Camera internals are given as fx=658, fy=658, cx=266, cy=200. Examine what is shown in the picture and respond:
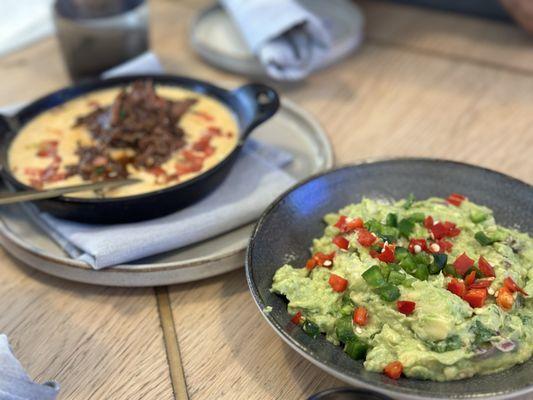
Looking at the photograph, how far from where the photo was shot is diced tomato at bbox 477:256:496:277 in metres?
1.37

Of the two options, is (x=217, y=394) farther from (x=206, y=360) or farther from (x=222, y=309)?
(x=222, y=309)

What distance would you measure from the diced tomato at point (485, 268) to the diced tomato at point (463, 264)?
2 cm

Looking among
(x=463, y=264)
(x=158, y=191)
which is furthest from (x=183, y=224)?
(x=463, y=264)

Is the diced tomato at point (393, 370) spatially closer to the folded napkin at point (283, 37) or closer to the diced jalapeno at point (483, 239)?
the diced jalapeno at point (483, 239)

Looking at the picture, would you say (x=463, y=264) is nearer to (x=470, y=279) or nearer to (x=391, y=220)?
(x=470, y=279)

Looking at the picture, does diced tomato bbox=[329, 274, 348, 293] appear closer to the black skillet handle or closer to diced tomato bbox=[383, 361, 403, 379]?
diced tomato bbox=[383, 361, 403, 379]

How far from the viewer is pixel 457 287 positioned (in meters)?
1.33

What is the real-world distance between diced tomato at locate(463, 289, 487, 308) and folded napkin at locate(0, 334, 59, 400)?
828mm

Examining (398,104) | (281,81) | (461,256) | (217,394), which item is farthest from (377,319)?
(281,81)

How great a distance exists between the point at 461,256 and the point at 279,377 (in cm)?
47

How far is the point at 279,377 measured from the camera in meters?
1.43

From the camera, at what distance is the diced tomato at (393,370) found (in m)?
1.23

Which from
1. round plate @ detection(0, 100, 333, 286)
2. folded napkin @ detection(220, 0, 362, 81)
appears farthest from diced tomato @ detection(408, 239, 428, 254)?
folded napkin @ detection(220, 0, 362, 81)

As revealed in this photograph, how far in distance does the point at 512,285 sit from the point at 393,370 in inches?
12.7
